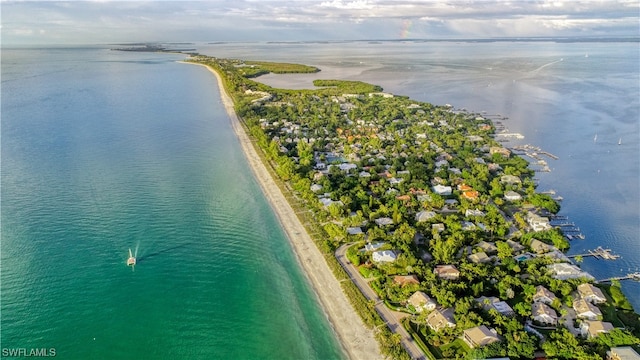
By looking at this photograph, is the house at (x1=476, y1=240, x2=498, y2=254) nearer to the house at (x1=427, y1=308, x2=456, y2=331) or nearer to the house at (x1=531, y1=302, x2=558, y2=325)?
the house at (x1=531, y1=302, x2=558, y2=325)

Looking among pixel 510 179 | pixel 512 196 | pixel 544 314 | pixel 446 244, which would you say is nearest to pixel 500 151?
pixel 510 179

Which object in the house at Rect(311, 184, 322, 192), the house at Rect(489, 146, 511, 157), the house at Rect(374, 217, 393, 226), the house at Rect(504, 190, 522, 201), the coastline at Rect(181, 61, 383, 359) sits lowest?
the coastline at Rect(181, 61, 383, 359)

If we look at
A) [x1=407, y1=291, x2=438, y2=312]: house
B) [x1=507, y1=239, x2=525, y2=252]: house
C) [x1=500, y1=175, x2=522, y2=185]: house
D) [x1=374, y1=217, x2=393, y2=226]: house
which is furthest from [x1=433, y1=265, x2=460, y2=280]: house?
[x1=500, y1=175, x2=522, y2=185]: house

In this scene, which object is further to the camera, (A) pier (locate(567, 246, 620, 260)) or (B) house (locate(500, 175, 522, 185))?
(B) house (locate(500, 175, 522, 185))

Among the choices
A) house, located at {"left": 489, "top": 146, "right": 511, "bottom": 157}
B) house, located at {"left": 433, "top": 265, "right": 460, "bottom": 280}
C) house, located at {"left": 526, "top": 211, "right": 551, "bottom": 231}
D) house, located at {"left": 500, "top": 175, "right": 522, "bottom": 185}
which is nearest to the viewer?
house, located at {"left": 433, "top": 265, "right": 460, "bottom": 280}

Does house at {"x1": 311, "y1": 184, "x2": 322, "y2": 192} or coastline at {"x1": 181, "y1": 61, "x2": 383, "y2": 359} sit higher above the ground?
house at {"x1": 311, "y1": 184, "x2": 322, "y2": 192}

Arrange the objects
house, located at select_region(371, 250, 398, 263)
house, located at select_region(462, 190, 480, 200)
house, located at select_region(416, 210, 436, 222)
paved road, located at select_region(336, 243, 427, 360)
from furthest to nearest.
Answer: house, located at select_region(462, 190, 480, 200) → house, located at select_region(416, 210, 436, 222) → house, located at select_region(371, 250, 398, 263) → paved road, located at select_region(336, 243, 427, 360)
